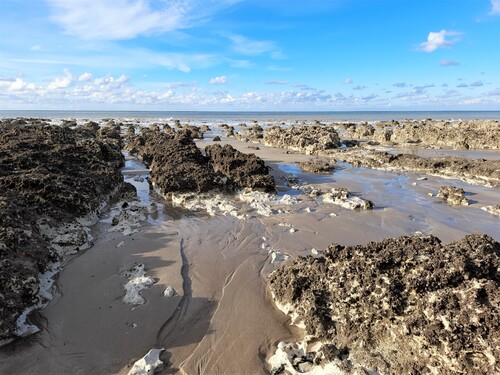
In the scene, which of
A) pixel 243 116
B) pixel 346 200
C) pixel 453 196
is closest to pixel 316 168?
pixel 346 200

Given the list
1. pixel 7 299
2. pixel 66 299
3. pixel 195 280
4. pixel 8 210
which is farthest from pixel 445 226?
pixel 8 210

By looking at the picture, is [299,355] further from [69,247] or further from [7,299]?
[69,247]

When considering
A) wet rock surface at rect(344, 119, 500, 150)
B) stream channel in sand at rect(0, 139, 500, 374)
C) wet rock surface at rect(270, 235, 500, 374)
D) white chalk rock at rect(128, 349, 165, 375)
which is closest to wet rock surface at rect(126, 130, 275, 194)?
stream channel in sand at rect(0, 139, 500, 374)

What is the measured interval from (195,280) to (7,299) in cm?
259

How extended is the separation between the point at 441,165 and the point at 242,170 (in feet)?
32.5

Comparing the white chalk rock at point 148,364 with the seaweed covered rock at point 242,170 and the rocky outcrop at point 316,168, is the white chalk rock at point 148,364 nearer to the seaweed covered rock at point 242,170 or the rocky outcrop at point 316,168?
the seaweed covered rock at point 242,170

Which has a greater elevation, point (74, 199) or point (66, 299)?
point (74, 199)

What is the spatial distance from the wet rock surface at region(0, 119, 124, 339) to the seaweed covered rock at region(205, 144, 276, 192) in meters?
3.57

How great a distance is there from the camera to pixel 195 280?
569cm

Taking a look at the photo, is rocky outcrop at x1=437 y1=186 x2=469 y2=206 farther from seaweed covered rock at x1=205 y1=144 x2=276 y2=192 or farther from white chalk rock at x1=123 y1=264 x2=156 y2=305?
white chalk rock at x1=123 y1=264 x2=156 y2=305

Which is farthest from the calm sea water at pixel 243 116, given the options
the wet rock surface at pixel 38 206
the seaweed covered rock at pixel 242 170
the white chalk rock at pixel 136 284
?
the white chalk rock at pixel 136 284

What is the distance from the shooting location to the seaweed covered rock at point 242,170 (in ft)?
36.0

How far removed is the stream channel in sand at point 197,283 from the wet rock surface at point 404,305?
0.60 metres

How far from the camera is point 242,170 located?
1145cm
